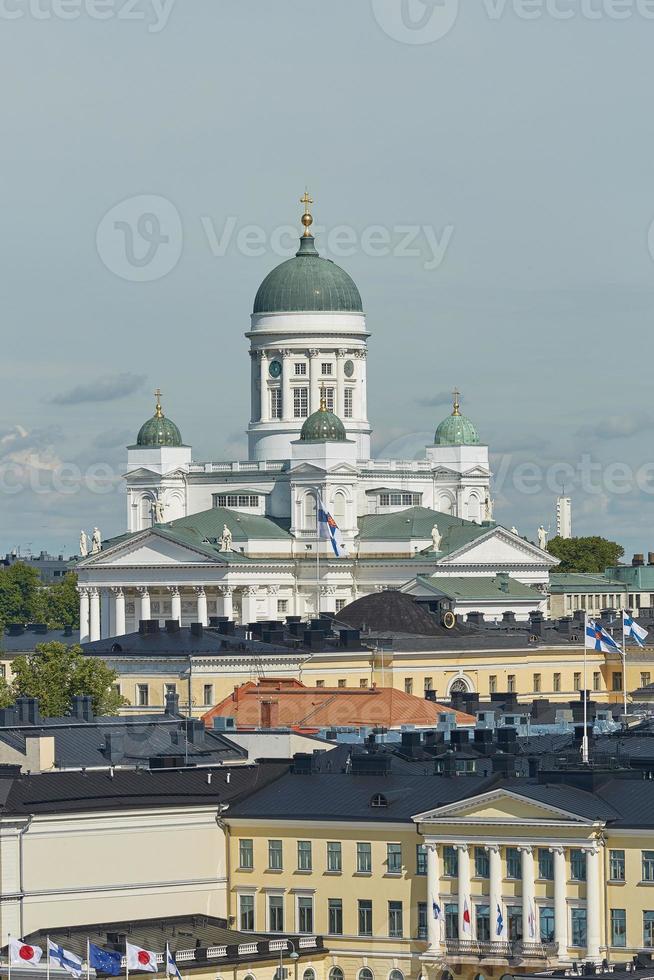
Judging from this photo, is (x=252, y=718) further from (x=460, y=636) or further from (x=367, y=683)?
(x=460, y=636)

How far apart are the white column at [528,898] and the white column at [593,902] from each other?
1.45m

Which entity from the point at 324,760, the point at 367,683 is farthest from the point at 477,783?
the point at 367,683

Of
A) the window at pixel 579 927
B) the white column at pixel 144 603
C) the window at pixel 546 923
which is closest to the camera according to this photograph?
the window at pixel 579 927

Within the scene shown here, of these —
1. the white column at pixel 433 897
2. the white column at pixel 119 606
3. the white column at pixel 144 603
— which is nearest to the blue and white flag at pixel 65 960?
the white column at pixel 433 897

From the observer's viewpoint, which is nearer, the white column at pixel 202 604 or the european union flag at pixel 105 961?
the european union flag at pixel 105 961

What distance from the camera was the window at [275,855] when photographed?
86.1m

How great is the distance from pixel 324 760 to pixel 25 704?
1963cm

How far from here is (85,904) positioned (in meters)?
84.4

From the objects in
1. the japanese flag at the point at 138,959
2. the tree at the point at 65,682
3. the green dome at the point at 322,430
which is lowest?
the japanese flag at the point at 138,959

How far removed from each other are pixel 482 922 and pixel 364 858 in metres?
3.27

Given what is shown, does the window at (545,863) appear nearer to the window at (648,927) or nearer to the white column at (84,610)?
the window at (648,927)

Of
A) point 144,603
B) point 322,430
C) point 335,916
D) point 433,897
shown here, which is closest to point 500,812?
point 433,897

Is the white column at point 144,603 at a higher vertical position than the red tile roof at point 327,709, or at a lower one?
higher

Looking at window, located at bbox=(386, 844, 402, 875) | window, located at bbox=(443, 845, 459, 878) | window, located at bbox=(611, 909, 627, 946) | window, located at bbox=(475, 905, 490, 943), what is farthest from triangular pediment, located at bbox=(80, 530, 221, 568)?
window, located at bbox=(611, 909, 627, 946)
